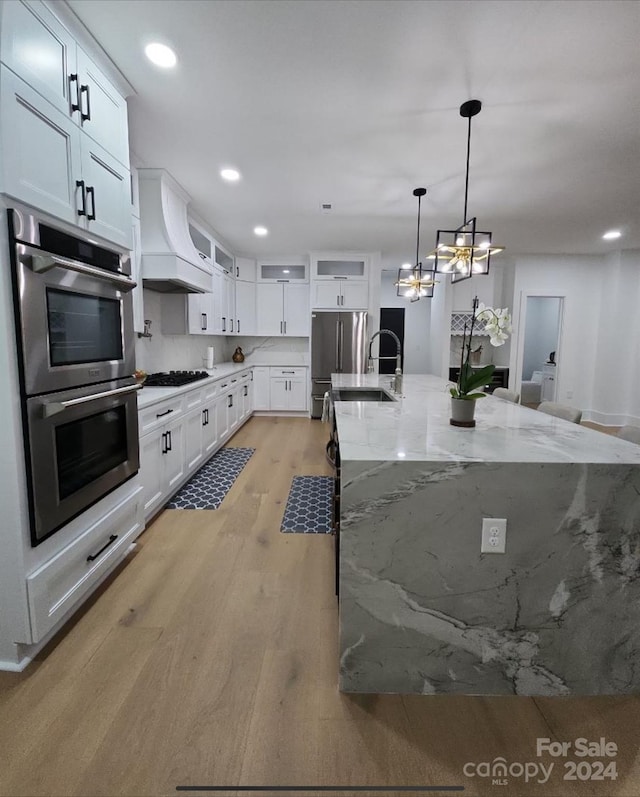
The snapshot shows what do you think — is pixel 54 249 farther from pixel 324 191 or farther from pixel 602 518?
pixel 324 191

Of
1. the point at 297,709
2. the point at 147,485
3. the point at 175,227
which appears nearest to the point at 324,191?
the point at 175,227

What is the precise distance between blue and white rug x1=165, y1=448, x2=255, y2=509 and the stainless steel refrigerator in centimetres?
210

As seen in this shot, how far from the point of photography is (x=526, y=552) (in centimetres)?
135

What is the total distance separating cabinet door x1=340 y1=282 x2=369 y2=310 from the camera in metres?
6.03

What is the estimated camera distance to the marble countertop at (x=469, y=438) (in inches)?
53.9

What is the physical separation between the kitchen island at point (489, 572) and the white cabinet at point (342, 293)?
4.88m

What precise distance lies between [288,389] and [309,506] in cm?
353

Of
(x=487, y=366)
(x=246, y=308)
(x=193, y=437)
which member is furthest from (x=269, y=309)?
(x=487, y=366)

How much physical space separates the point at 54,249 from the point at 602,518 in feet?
7.40

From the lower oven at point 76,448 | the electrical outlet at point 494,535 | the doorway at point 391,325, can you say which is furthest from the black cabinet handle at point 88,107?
the doorway at point 391,325

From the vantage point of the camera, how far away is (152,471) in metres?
2.70

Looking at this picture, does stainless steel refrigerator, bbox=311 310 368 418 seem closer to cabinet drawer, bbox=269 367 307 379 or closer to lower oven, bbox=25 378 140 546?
cabinet drawer, bbox=269 367 307 379

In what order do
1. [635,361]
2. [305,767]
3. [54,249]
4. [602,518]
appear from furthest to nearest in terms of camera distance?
[635,361] → [54,249] → [602,518] → [305,767]

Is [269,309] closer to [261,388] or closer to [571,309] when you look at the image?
[261,388]
